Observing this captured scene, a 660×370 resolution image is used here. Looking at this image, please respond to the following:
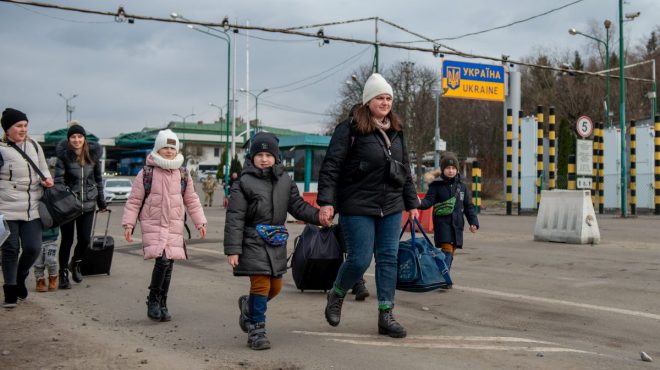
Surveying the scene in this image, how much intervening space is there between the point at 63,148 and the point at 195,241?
670 centimetres

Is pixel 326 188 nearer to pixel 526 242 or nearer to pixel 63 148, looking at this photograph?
pixel 63 148

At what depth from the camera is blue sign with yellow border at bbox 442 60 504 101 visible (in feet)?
98.4

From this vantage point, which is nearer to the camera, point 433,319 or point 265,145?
point 265,145

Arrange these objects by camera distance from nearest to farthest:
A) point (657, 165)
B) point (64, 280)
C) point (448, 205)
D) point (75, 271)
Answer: point (448, 205)
point (64, 280)
point (75, 271)
point (657, 165)

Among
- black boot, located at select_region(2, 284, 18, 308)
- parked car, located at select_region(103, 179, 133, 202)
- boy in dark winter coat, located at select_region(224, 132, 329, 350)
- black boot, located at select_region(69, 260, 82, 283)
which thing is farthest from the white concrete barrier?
parked car, located at select_region(103, 179, 133, 202)

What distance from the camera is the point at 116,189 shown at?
132 feet

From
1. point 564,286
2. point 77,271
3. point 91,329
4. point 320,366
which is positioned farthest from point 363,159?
point 77,271

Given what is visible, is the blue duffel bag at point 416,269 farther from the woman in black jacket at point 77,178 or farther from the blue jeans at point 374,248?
the woman in black jacket at point 77,178

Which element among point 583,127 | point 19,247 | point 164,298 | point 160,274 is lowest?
point 164,298

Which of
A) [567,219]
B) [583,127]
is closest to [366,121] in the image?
[567,219]

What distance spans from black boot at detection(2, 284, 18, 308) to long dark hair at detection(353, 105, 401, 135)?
12.3 ft

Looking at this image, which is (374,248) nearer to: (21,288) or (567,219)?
(21,288)

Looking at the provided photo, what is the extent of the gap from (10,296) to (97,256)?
2.40 metres

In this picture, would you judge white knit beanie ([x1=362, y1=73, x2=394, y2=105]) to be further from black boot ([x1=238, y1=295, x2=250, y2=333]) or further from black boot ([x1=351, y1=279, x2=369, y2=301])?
black boot ([x1=351, y1=279, x2=369, y2=301])
